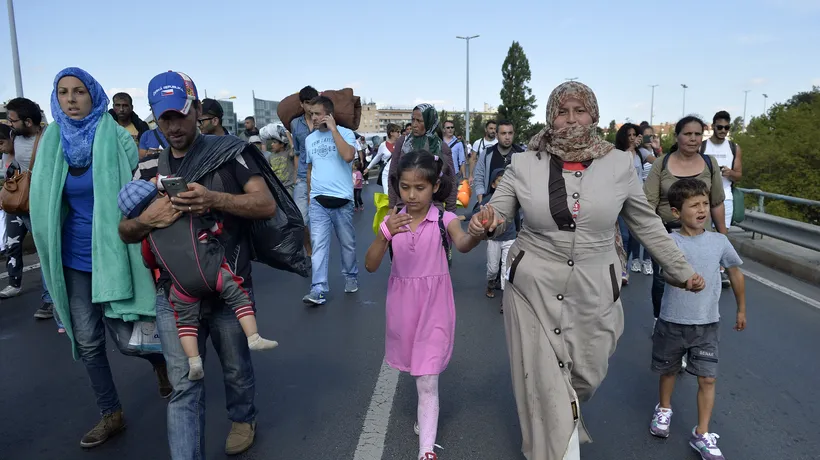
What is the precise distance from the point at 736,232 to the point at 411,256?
8979 millimetres

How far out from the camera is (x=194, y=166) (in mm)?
2854

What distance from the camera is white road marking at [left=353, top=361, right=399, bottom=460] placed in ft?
11.2

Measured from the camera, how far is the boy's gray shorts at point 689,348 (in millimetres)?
3477

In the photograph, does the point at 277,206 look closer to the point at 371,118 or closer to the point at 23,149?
the point at 23,149

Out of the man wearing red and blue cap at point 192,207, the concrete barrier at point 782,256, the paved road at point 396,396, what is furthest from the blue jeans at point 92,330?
the concrete barrier at point 782,256

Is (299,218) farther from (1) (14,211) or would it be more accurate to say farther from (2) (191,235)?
(1) (14,211)

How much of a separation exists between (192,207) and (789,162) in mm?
20280

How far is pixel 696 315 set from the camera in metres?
3.51

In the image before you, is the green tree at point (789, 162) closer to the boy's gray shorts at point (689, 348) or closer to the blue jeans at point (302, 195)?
the blue jeans at point (302, 195)

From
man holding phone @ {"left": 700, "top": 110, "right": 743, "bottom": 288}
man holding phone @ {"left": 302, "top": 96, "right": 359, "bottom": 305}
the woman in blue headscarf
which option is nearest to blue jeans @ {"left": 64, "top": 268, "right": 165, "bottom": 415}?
the woman in blue headscarf

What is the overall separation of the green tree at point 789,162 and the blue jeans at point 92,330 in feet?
60.5

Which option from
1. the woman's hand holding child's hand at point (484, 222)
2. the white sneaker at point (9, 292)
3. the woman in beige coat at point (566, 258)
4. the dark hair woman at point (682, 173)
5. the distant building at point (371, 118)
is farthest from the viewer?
the distant building at point (371, 118)

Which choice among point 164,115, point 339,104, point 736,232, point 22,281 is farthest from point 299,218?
point 736,232

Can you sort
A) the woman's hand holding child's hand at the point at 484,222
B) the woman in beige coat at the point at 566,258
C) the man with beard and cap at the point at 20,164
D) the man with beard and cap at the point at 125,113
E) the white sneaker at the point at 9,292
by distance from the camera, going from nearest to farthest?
the woman's hand holding child's hand at the point at 484,222 < the woman in beige coat at the point at 566,258 < the man with beard and cap at the point at 20,164 < the man with beard and cap at the point at 125,113 < the white sneaker at the point at 9,292
